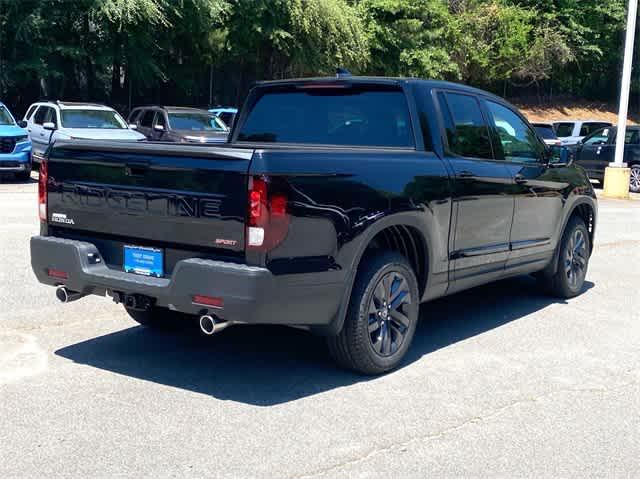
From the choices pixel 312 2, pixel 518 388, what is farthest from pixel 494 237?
pixel 312 2

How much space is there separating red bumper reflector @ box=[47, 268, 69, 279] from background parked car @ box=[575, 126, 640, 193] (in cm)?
1888

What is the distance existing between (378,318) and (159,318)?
6.22ft

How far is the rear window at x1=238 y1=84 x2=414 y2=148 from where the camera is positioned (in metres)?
6.19

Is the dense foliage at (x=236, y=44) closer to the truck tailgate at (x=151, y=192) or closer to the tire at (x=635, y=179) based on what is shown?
the tire at (x=635, y=179)

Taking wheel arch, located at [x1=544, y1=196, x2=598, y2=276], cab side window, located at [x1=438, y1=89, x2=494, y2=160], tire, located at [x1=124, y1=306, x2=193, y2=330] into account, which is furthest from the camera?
wheel arch, located at [x1=544, y1=196, x2=598, y2=276]

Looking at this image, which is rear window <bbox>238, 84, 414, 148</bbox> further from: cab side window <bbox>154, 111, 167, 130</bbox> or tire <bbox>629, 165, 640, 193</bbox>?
tire <bbox>629, 165, 640, 193</bbox>

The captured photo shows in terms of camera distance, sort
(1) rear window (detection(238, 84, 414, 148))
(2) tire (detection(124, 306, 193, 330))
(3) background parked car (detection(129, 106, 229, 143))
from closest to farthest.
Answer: (1) rear window (detection(238, 84, 414, 148)) < (2) tire (detection(124, 306, 193, 330)) < (3) background parked car (detection(129, 106, 229, 143))

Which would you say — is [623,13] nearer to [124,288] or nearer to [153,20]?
[153,20]

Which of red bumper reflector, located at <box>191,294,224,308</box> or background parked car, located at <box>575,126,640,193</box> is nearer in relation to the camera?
red bumper reflector, located at <box>191,294,224,308</box>

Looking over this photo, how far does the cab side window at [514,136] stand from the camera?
706cm

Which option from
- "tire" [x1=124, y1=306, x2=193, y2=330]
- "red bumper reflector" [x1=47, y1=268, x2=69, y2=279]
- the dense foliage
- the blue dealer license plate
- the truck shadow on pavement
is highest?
the dense foliage

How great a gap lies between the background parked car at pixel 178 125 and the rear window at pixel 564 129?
1187 cm

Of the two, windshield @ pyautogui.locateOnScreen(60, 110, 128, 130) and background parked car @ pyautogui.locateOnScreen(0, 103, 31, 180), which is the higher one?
windshield @ pyautogui.locateOnScreen(60, 110, 128, 130)

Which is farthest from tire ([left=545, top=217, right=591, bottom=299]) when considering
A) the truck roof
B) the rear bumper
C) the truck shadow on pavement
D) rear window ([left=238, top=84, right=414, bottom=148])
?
the rear bumper
